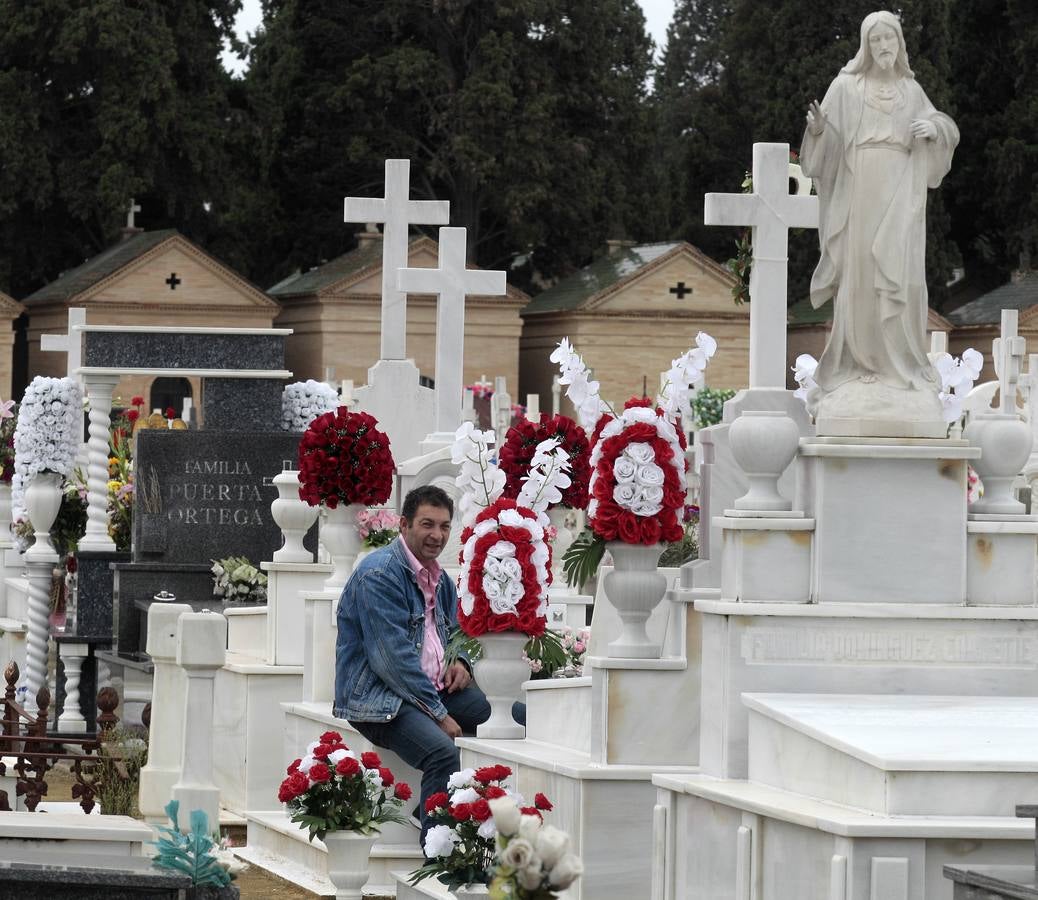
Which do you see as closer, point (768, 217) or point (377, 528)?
point (768, 217)

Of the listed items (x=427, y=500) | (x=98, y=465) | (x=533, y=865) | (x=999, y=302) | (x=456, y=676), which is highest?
(x=999, y=302)

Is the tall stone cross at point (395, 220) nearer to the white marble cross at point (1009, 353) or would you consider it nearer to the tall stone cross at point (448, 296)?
the tall stone cross at point (448, 296)

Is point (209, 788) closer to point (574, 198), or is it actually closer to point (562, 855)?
point (562, 855)

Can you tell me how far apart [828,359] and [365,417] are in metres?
3.43

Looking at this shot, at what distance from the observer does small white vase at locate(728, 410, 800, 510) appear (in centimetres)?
789

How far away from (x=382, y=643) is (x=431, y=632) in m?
0.34

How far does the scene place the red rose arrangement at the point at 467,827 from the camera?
295 inches

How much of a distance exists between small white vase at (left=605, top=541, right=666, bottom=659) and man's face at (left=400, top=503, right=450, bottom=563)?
93cm

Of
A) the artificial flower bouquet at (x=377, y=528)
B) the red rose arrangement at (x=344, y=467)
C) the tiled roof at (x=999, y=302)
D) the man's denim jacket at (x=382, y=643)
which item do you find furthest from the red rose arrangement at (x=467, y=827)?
the tiled roof at (x=999, y=302)

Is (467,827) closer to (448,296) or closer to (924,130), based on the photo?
(924,130)

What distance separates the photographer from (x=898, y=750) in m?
6.80


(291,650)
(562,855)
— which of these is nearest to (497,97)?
(291,650)

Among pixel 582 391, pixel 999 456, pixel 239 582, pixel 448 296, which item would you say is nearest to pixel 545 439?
pixel 582 391

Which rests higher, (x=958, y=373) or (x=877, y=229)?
(x=877, y=229)
